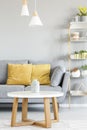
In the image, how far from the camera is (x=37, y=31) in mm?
6410

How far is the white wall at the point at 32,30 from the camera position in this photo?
21.0ft

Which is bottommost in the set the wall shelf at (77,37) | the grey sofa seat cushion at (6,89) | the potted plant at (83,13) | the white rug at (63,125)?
the white rug at (63,125)

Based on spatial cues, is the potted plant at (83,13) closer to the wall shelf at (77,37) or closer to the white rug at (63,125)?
the wall shelf at (77,37)

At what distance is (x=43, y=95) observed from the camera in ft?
13.7

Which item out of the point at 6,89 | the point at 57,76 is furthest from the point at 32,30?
the point at 6,89

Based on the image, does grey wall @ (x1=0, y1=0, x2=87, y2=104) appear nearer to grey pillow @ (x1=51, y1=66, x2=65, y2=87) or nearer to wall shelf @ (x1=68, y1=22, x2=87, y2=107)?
wall shelf @ (x1=68, y1=22, x2=87, y2=107)

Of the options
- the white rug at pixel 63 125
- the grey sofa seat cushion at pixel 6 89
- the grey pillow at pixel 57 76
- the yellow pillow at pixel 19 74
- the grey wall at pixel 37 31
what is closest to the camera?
the white rug at pixel 63 125

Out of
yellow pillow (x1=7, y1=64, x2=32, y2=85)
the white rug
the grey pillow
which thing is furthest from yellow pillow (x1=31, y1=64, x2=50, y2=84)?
the white rug

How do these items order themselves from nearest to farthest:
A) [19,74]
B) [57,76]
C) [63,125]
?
[63,125]
[57,76]
[19,74]

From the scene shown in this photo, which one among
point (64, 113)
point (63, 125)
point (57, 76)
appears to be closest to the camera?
point (63, 125)

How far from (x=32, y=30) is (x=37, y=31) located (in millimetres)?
104

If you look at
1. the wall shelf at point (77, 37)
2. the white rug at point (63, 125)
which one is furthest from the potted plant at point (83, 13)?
the white rug at point (63, 125)

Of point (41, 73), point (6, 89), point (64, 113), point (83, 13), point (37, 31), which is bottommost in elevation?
point (64, 113)

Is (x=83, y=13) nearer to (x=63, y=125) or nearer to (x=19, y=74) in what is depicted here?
(x=19, y=74)
